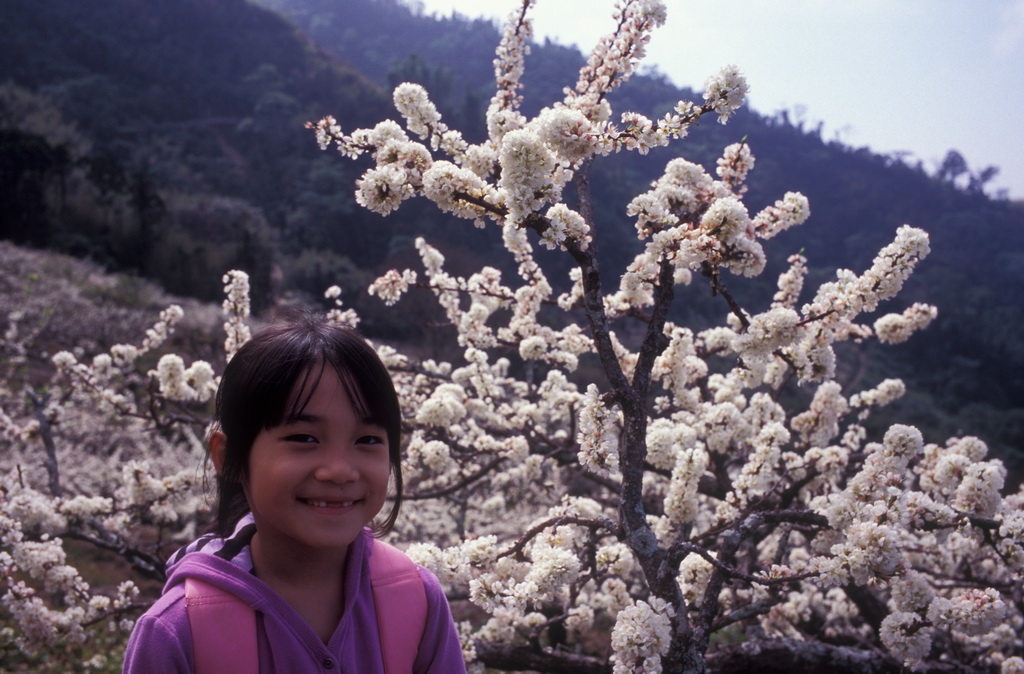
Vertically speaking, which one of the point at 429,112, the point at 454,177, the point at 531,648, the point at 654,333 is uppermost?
the point at 429,112

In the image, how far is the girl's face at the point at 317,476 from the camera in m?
1.42

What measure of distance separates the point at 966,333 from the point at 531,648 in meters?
36.1

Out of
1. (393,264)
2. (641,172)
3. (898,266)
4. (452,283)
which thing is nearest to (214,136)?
(393,264)

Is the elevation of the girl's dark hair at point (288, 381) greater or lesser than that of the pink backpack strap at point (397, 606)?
greater

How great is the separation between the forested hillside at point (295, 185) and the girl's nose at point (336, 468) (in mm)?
13591

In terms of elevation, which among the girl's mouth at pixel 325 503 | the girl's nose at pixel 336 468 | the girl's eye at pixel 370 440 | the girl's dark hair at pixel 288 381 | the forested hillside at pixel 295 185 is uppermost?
the forested hillside at pixel 295 185

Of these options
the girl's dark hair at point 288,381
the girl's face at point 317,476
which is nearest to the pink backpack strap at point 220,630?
the girl's face at point 317,476

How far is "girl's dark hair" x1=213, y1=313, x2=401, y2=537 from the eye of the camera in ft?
4.83

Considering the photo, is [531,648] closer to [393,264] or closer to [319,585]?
[319,585]

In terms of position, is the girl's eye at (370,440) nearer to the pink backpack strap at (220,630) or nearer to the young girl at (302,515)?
the young girl at (302,515)

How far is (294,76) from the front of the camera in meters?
43.7

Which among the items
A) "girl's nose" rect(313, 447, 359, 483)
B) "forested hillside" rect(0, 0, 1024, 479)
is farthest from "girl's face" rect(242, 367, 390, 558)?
"forested hillside" rect(0, 0, 1024, 479)

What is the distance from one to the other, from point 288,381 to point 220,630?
56cm

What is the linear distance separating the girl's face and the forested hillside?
13.5 metres
